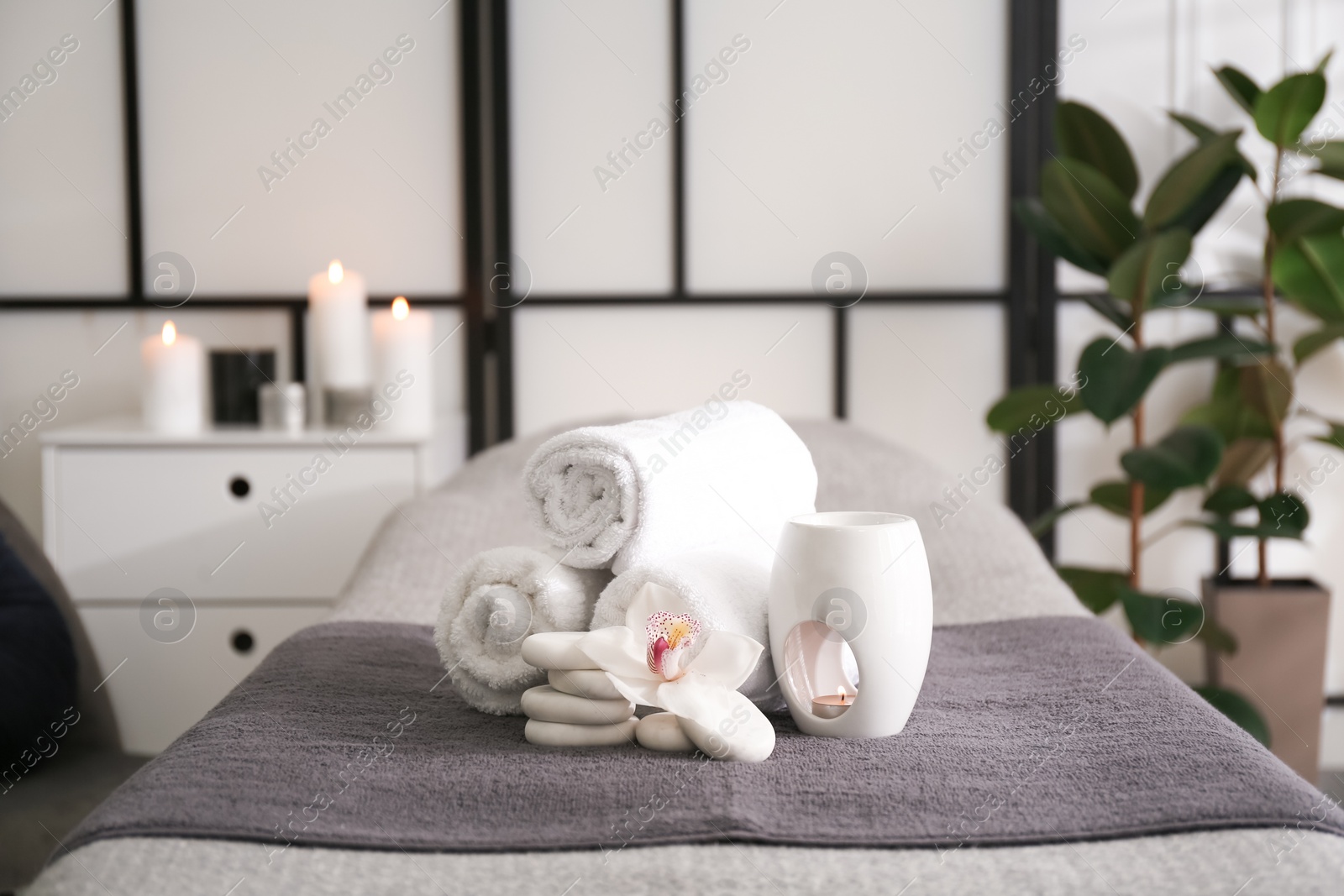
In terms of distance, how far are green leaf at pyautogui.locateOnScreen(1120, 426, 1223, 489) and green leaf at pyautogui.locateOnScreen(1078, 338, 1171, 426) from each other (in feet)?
0.33

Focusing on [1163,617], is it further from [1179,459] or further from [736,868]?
[736,868]

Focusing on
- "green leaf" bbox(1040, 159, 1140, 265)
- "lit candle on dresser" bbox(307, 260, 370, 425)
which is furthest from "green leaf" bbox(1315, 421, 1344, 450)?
"lit candle on dresser" bbox(307, 260, 370, 425)

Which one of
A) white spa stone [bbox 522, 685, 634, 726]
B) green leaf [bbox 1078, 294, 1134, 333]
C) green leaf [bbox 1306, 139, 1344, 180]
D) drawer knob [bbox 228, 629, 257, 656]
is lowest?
drawer knob [bbox 228, 629, 257, 656]

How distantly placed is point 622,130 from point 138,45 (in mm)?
877

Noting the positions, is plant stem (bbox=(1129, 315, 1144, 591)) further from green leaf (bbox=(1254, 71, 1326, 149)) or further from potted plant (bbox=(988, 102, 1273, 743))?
green leaf (bbox=(1254, 71, 1326, 149))

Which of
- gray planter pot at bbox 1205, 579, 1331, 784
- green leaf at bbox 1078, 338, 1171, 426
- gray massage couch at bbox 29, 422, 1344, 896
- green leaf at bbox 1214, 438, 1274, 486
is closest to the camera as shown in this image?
gray massage couch at bbox 29, 422, 1344, 896

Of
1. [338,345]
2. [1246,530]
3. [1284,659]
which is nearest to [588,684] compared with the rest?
[338,345]

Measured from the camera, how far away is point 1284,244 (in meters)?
1.82

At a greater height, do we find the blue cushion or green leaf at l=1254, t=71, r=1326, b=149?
green leaf at l=1254, t=71, r=1326, b=149

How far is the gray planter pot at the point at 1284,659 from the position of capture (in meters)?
1.84

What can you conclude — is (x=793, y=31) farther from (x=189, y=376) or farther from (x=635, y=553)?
(x=635, y=553)

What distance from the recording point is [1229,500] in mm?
1870

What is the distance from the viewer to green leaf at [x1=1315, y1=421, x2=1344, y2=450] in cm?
181

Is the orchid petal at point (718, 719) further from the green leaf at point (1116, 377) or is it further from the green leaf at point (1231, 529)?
the green leaf at point (1231, 529)
